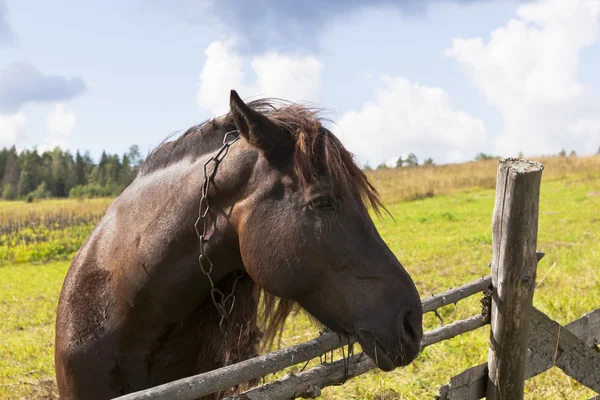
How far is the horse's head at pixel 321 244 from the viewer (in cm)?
213

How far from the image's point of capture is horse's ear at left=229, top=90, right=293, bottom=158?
2.20 metres

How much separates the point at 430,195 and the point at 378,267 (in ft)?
78.9

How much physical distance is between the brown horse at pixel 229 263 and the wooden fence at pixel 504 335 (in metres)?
0.29

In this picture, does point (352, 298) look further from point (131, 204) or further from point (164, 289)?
point (131, 204)

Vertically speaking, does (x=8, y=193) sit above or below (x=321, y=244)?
below

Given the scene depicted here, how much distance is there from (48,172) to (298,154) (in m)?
76.8

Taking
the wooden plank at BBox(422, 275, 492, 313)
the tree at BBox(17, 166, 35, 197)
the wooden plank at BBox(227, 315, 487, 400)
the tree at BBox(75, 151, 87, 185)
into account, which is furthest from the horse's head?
the tree at BBox(75, 151, 87, 185)

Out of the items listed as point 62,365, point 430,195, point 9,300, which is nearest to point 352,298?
point 62,365

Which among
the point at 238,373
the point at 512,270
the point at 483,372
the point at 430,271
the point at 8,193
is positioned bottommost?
the point at 8,193

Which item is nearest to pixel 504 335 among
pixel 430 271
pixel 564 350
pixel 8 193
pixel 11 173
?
pixel 564 350

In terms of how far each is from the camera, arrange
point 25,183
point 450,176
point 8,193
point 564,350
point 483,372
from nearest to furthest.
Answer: point 483,372 < point 564,350 < point 450,176 < point 8,193 < point 25,183

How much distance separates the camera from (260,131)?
2.24m

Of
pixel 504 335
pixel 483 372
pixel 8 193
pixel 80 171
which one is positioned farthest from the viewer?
pixel 80 171

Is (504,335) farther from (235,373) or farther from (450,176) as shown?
(450,176)
